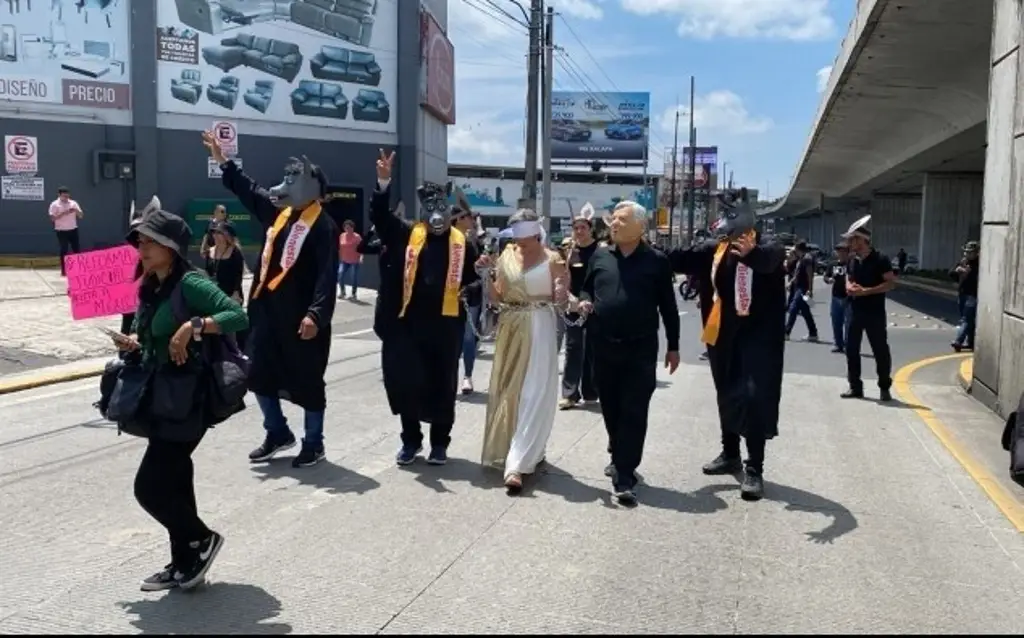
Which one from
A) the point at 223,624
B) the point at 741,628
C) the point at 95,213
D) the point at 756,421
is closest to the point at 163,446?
the point at 223,624

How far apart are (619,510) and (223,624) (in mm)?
2543

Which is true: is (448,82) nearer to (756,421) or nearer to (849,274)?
(849,274)

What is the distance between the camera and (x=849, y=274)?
1020 cm

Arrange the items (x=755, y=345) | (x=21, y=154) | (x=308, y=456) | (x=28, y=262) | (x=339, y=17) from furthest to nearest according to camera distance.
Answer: (x=339, y=17) < (x=21, y=154) < (x=28, y=262) < (x=308, y=456) < (x=755, y=345)

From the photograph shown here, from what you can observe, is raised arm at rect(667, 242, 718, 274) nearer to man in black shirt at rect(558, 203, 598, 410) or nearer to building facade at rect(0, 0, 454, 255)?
man in black shirt at rect(558, 203, 598, 410)

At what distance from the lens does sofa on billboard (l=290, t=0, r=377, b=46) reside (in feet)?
93.9

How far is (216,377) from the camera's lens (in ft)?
13.3

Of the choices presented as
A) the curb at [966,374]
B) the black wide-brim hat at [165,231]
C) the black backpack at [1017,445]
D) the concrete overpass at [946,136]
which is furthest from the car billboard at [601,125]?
the black wide-brim hat at [165,231]

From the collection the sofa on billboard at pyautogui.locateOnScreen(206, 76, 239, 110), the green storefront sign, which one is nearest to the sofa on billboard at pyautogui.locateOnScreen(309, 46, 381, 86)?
the sofa on billboard at pyautogui.locateOnScreen(206, 76, 239, 110)

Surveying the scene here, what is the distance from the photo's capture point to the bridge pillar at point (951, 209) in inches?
1522

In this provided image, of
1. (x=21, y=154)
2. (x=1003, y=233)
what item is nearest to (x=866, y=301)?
(x=1003, y=233)

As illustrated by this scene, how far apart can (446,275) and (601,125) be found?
275ft

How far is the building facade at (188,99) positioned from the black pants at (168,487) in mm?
20283

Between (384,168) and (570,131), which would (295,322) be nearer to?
(384,168)
